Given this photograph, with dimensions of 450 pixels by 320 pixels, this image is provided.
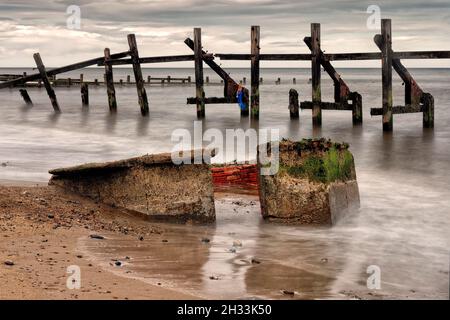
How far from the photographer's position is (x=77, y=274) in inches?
272

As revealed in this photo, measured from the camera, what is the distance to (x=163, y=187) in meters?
9.63

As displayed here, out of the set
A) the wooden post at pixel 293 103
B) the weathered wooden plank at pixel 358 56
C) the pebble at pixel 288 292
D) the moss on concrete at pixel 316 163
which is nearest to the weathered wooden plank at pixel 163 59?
the weathered wooden plank at pixel 358 56

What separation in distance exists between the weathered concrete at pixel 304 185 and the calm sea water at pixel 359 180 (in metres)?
0.23

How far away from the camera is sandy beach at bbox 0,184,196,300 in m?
6.43

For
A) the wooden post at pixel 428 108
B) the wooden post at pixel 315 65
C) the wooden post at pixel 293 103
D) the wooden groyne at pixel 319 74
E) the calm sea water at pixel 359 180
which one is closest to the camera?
the calm sea water at pixel 359 180

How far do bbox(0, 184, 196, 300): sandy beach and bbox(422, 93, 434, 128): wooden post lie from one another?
15.2 metres

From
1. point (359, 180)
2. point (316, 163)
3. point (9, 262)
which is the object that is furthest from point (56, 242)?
point (359, 180)

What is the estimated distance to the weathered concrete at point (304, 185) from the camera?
9.64m

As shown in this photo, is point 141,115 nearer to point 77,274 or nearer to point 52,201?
point 52,201

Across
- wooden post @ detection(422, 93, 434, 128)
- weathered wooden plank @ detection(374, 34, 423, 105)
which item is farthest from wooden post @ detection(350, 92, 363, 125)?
wooden post @ detection(422, 93, 434, 128)

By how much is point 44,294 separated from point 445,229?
5.55 meters

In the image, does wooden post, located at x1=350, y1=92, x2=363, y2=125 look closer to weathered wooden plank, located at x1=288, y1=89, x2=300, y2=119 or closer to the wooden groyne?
the wooden groyne

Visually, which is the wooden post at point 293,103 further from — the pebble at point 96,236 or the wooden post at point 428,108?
the pebble at point 96,236

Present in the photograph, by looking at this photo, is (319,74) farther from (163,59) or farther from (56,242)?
(56,242)
